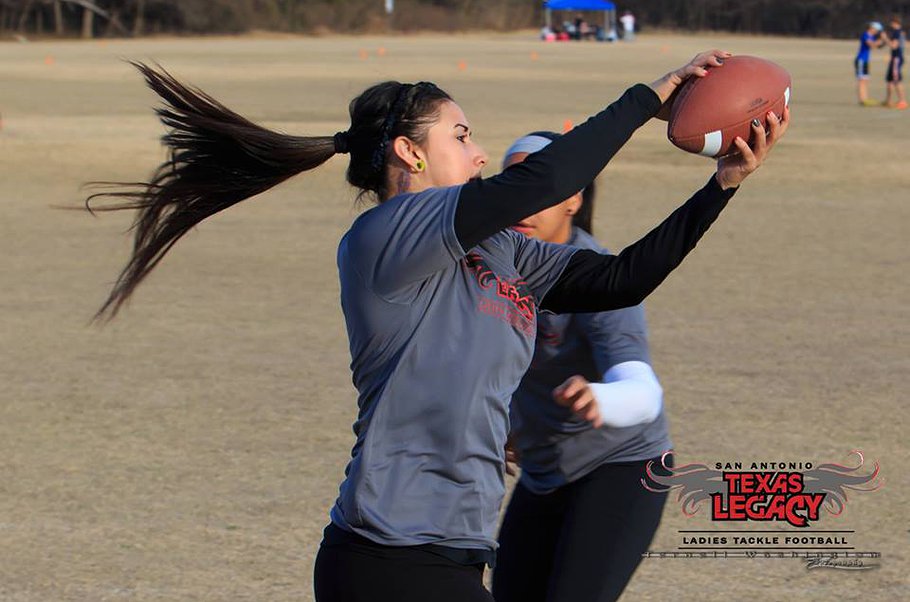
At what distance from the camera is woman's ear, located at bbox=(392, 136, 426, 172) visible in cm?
321

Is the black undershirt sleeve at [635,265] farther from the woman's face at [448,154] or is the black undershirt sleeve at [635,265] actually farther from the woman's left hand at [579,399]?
the woman's face at [448,154]

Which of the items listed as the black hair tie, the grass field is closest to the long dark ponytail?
the black hair tie

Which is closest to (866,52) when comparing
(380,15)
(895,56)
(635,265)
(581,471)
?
(895,56)

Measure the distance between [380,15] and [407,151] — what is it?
99213mm

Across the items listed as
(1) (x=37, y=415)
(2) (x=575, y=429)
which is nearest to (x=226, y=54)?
(1) (x=37, y=415)

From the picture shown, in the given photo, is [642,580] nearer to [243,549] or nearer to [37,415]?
[243,549]

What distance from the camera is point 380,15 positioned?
10050 cm

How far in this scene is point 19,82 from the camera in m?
39.5

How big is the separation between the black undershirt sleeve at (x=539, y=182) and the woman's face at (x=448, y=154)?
0.73 feet

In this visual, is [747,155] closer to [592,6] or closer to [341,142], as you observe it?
[341,142]

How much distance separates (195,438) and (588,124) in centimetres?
493

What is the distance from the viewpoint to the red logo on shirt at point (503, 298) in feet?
10.3

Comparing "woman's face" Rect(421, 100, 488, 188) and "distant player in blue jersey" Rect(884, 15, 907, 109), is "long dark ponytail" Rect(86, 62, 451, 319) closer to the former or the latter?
"woman's face" Rect(421, 100, 488, 188)

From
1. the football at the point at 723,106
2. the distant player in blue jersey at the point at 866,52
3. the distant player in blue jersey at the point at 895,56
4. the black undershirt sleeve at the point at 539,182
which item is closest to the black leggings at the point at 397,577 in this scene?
the black undershirt sleeve at the point at 539,182
